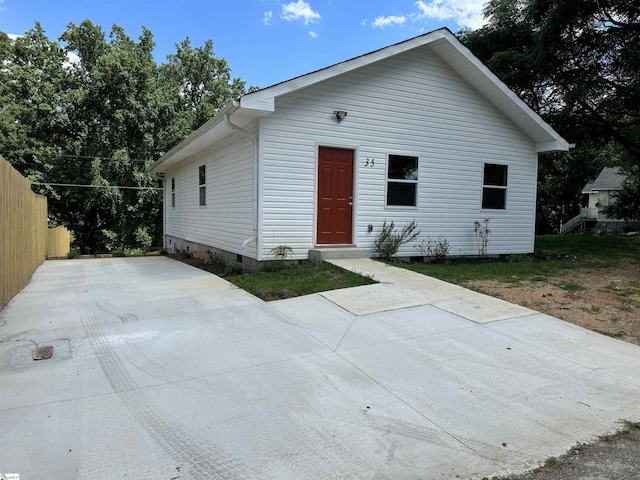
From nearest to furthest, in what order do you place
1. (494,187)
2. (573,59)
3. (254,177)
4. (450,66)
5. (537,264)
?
(254,177) < (537,264) < (450,66) < (494,187) < (573,59)

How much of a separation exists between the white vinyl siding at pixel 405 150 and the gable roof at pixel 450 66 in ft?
0.77

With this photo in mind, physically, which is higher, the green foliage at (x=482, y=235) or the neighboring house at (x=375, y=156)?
the neighboring house at (x=375, y=156)

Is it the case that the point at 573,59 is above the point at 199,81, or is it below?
below

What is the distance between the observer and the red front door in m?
8.70

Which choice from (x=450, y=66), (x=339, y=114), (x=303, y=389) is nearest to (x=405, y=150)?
(x=339, y=114)

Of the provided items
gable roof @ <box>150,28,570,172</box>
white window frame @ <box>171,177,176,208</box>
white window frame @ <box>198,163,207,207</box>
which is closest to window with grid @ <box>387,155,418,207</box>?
gable roof @ <box>150,28,570,172</box>

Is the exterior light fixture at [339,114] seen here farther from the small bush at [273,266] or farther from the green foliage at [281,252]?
the small bush at [273,266]

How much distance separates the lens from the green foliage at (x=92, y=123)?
816 inches

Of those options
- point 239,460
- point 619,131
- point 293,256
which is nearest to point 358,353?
point 239,460

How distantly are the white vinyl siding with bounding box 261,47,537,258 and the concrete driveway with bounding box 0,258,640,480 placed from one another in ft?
10.6

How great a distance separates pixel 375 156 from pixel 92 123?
18.9m

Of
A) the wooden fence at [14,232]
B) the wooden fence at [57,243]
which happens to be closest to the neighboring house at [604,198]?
the wooden fence at [57,243]

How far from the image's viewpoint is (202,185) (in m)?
12.2

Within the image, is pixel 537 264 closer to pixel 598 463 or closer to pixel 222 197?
pixel 222 197
